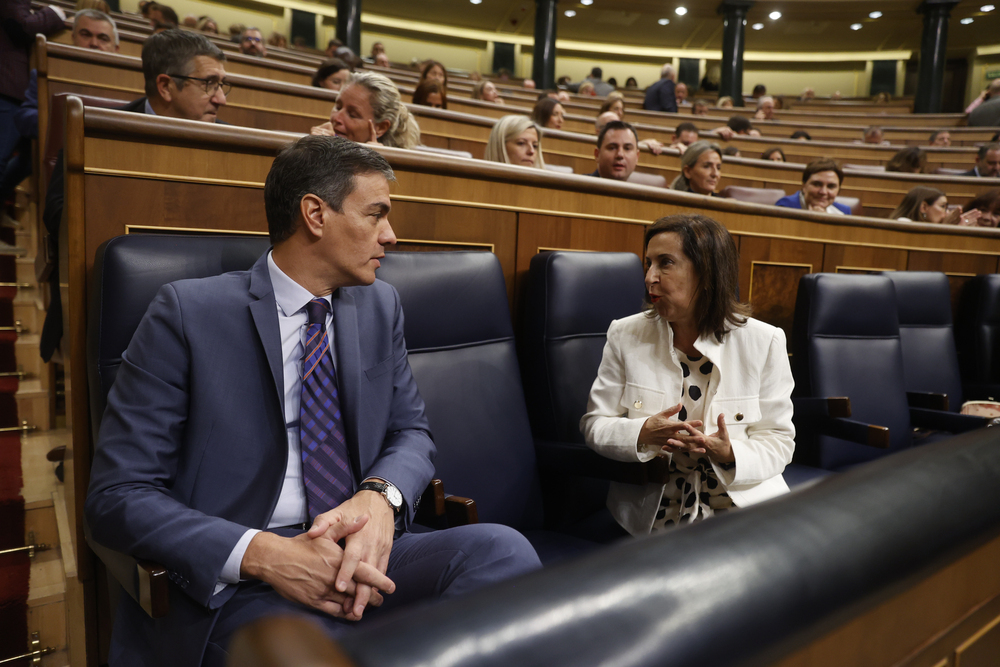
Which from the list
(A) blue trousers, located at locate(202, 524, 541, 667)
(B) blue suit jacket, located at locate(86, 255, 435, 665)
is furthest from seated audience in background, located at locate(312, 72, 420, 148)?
(A) blue trousers, located at locate(202, 524, 541, 667)

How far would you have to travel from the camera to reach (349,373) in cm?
79

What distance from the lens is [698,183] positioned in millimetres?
2072

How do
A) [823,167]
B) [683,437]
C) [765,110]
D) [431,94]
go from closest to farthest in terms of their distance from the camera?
[683,437]
[823,167]
[431,94]
[765,110]

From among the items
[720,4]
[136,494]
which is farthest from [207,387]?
[720,4]

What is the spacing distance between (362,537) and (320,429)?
0.47 feet

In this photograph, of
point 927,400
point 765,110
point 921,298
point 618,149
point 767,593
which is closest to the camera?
point 767,593

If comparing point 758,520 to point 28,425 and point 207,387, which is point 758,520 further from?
point 28,425

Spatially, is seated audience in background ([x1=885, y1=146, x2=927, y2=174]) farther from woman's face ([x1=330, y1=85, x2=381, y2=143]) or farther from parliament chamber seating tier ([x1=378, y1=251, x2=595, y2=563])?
parliament chamber seating tier ([x1=378, y1=251, x2=595, y2=563])

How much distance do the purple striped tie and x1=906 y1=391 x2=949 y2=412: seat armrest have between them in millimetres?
1325

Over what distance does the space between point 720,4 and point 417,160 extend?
809cm

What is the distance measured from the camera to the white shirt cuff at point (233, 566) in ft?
2.09

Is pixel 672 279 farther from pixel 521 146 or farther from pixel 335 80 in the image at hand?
pixel 335 80

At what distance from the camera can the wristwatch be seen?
0.74 metres

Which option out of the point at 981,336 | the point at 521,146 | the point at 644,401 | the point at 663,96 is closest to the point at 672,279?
the point at 644,401
